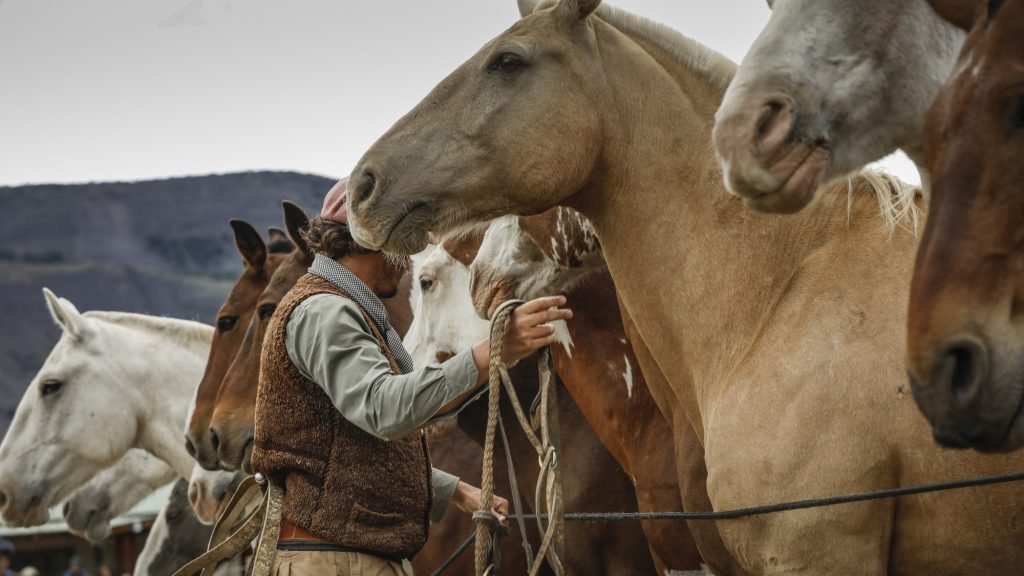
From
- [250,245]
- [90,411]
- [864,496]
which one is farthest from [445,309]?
[90,411]

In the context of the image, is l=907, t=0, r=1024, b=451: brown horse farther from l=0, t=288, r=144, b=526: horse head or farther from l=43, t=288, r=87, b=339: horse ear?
l=43, t=288, r=87, b=339: horse ear

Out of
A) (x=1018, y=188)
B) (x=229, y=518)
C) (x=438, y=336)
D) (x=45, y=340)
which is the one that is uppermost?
(x=1018, y=188)

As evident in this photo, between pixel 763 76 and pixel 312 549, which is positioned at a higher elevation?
pixel 763 76

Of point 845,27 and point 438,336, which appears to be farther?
point 438,336

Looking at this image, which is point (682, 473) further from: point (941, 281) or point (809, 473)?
point (941, 281)

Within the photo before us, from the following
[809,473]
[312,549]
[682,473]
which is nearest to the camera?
[809,473]

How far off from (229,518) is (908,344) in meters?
2.67

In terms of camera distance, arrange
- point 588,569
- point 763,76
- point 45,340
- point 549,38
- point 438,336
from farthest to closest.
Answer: point 45,340 < point 438,336 < point 588,569 < point 549,38 < point 763,76

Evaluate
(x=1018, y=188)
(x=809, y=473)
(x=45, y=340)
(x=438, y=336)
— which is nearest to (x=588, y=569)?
(x=438, y=336)

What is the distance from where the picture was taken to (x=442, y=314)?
5531 millimetres

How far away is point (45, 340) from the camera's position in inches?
618

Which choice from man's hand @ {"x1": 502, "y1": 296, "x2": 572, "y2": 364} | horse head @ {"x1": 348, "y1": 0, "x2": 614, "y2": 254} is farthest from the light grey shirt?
horse head @ {"x1": 348, "y1": 0, "x2": 614, "y2": 254}

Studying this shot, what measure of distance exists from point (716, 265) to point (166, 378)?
5359 mm

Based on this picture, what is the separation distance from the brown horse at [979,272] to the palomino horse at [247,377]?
3.94m
